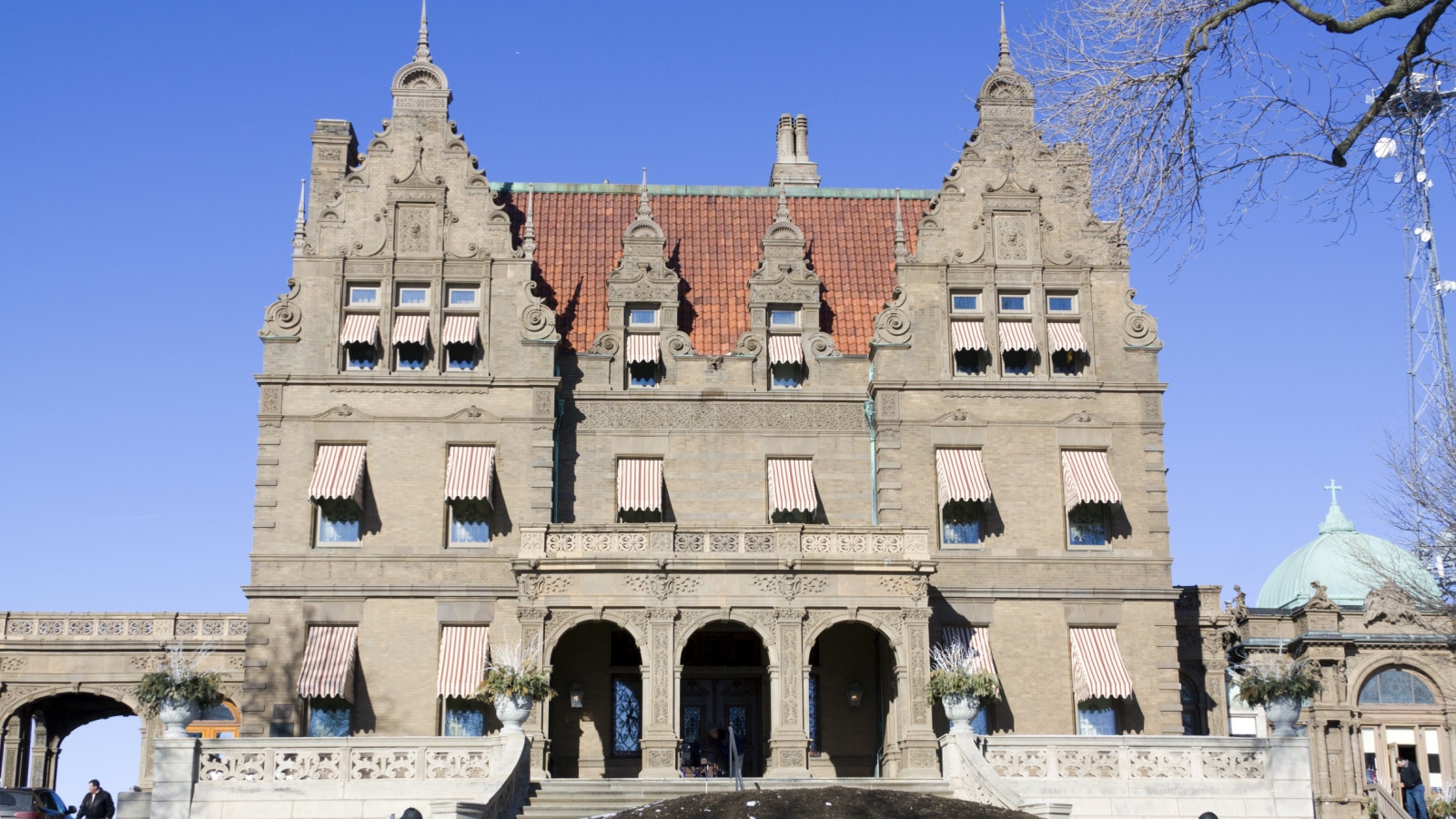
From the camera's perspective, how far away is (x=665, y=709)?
3541 centimetres

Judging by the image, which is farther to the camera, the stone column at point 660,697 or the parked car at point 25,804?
the stone column at point 660,697

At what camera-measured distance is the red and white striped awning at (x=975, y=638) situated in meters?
38.6

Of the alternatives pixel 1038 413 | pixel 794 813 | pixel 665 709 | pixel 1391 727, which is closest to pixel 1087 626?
pixel 1038 413

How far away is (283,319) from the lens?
132ft

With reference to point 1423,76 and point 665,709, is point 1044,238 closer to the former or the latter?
point 665,709

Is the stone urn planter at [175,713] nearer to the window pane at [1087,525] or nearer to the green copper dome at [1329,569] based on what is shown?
the window pane at [1087,525]

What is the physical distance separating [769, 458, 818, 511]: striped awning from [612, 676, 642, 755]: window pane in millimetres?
5453

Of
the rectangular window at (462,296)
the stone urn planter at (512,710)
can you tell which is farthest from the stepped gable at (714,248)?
the stone urn planter at (512,710)

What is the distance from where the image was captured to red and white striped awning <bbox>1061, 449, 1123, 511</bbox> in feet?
130

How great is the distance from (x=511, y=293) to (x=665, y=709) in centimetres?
1151

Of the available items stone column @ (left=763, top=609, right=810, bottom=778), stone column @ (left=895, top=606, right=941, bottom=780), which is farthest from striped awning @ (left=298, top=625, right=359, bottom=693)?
stone column @ (left=895, top=606, right=941, bottom=780)

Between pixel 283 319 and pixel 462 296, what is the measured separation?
14.3ft

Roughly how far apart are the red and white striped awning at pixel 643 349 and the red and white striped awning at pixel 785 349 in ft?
9.28

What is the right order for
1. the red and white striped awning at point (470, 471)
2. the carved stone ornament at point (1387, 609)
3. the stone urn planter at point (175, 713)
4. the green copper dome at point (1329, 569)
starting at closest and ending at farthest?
1. the stone urn planter at point (175, 713)
2. the red and white striped awning at point (470, 471)
3. the carved stone ornament at point (1387, 609)
4. the green copper dome at point (1329, 569)
